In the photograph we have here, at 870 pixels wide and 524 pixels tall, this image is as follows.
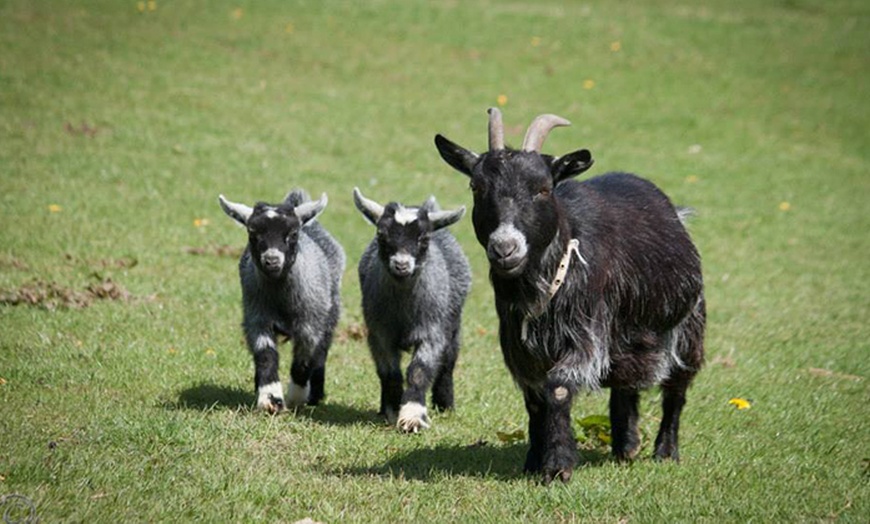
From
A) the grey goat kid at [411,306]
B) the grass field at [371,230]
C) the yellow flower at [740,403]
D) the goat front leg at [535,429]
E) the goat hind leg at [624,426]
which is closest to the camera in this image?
the grass field at [371,230]

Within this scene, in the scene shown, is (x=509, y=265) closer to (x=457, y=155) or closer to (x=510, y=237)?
(x=510, y=237)

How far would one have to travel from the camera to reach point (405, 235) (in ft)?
32.0

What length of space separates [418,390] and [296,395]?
1.16 metres

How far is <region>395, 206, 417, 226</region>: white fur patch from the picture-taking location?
977 centimetres

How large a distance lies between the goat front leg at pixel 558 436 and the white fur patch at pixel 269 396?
8.63 ft

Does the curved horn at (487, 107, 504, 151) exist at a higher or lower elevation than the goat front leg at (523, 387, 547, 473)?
higher

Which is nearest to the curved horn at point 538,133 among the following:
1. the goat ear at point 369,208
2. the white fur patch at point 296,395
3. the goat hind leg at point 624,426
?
the goat hind leg at point 624,426

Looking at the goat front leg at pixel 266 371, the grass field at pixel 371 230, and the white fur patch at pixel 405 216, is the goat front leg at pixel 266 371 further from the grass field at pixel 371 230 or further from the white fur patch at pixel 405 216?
the white fur patch at pixel 405 216

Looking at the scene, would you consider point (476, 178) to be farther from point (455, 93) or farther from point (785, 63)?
point (785, 63)

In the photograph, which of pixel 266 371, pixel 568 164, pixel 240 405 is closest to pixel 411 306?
pixel 266 371

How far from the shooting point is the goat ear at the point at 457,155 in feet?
25.6

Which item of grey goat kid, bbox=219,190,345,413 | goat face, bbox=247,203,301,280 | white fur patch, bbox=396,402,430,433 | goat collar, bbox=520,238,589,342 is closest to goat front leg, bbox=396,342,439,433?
white fur patch, bbox=396,402,430,433

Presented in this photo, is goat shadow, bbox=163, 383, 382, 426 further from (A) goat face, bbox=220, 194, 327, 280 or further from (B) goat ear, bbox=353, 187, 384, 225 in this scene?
(B) goat ear, bbox=353, 187, 384, 225

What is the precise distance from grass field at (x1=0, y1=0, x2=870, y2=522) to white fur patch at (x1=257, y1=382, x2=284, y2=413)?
189 millimetres
